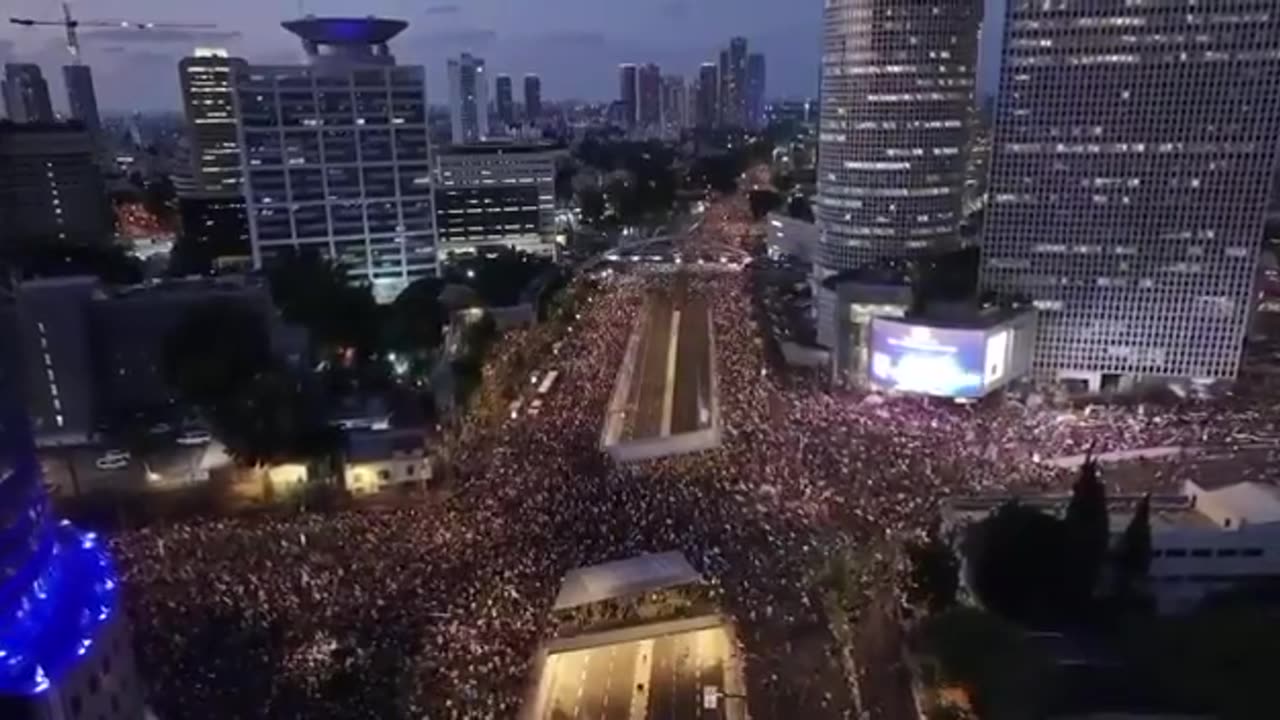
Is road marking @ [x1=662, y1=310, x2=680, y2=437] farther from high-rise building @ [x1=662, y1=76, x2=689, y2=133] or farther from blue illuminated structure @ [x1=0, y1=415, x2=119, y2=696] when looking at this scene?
high-rise building @ [x1=662, y1=76, x2=689, y2=133]

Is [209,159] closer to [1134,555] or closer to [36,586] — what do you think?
[36,586]

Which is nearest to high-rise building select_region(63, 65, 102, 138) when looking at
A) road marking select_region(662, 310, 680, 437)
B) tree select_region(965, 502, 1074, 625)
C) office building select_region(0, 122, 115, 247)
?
office building select_region(0, 122, 115, 247)

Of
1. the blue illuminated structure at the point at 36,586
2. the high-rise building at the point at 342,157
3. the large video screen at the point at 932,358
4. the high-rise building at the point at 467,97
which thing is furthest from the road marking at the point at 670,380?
the high-rise building at the point at 467,97

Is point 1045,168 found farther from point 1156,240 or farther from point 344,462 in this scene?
point 344,462

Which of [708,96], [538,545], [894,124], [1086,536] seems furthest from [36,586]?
[708,96]

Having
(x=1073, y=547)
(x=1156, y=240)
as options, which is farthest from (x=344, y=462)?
(x=1156, y=240)

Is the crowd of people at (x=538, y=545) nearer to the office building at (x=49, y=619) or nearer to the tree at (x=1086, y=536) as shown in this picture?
the office building at (x=49, y=619)
